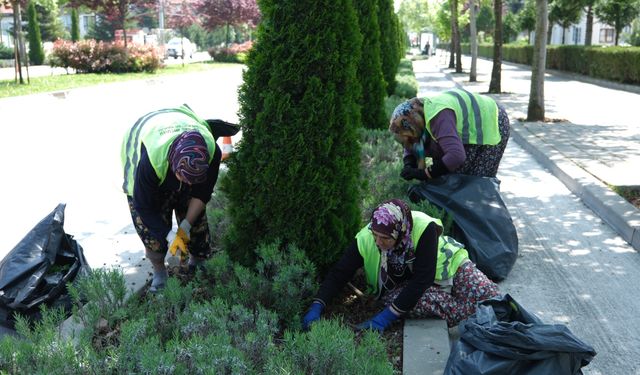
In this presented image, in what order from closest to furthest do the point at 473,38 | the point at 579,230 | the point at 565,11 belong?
the point at 579,230, the point at 473,38, the point at 565,11

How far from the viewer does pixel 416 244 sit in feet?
12.2

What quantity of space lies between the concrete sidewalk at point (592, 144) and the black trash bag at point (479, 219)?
1.50 meters

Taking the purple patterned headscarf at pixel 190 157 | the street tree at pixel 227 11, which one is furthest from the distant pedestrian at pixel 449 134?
the street tree at pixel 227 11

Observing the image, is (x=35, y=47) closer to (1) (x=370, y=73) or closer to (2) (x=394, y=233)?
(1) (x=370, y=73)

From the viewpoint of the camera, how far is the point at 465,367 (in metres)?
2.98

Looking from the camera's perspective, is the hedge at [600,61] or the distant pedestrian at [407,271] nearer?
the distant pedestrian at [407,271]

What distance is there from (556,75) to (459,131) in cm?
2920

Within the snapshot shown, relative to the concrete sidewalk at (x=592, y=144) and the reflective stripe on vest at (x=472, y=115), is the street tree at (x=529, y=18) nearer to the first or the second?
the concrete sidewalk at (x=592, y=144)

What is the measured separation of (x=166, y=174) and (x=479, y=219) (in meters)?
2.12

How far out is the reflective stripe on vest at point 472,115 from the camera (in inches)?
195

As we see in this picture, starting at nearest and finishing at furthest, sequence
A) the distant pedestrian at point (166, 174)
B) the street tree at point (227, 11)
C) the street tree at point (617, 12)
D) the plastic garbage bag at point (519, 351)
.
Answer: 1. the plastic garbage bag at point (519, 351)
2. the distant pedestrian at point (166, 174)
3. the street tree at point (617, 12)
4. the street tree at point (227, 11)

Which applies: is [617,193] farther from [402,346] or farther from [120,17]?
[120,17]

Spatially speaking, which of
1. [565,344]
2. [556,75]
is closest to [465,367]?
[565,344]

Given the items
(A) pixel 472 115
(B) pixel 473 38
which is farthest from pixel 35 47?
(A) pixel 472 115
